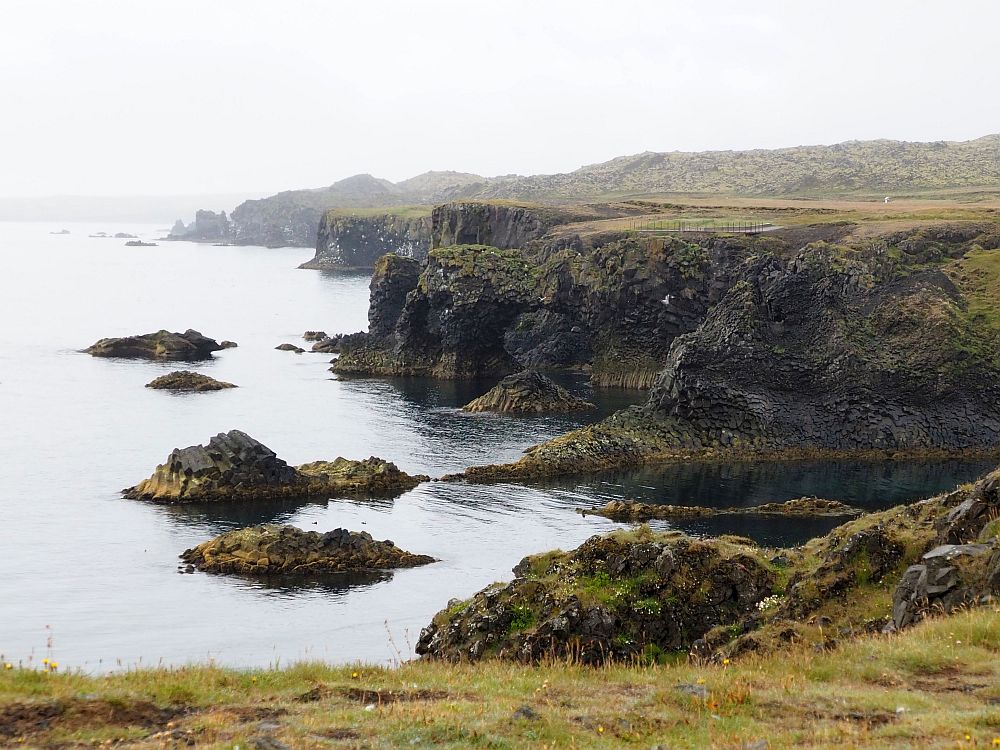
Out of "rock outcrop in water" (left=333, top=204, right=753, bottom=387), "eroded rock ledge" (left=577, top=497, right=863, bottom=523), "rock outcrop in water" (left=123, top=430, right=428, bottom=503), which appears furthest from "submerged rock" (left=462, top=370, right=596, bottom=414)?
"eroded rock ledge" (left=577, top=497, right=863, bottom=523)

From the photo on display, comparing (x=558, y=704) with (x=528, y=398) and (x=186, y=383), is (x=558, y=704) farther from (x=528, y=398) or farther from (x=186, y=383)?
(x=186, y=383)

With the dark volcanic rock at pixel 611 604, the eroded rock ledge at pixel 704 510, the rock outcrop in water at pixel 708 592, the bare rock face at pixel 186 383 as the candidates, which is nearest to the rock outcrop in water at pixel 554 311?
the bare rock face at pixel 186 383

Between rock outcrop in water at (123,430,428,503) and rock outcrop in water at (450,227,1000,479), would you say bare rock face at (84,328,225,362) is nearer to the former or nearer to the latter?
rock outcrop in water at (123,430,428,503)

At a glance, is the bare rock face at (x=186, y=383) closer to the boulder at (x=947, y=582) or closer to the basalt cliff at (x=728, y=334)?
the basalt cliff at (x=728, y=334)

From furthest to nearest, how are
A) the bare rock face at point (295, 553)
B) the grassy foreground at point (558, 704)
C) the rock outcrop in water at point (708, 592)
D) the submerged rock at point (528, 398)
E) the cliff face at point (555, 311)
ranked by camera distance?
the cliff face at point (555, 311) → the submerged rock at point (528, 398) → the bare rock face at point (295, 553) → the rock outcrop in water at point (708, 592) → the grassy foreground at point (558, 704)

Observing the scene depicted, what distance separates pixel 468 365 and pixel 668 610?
92.9 meters

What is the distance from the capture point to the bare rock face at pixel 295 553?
54.5 metres

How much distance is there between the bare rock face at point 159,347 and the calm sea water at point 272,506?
4044mm

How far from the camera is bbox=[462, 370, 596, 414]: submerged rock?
100625mm

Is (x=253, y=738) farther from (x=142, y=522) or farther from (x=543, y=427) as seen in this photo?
(x=543, y=427)

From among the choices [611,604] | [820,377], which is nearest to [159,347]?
[820,377]

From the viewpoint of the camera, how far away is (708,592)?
3319cm

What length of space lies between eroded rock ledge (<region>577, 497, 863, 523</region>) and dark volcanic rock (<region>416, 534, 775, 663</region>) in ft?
103

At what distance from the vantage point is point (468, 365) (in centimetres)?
12481
